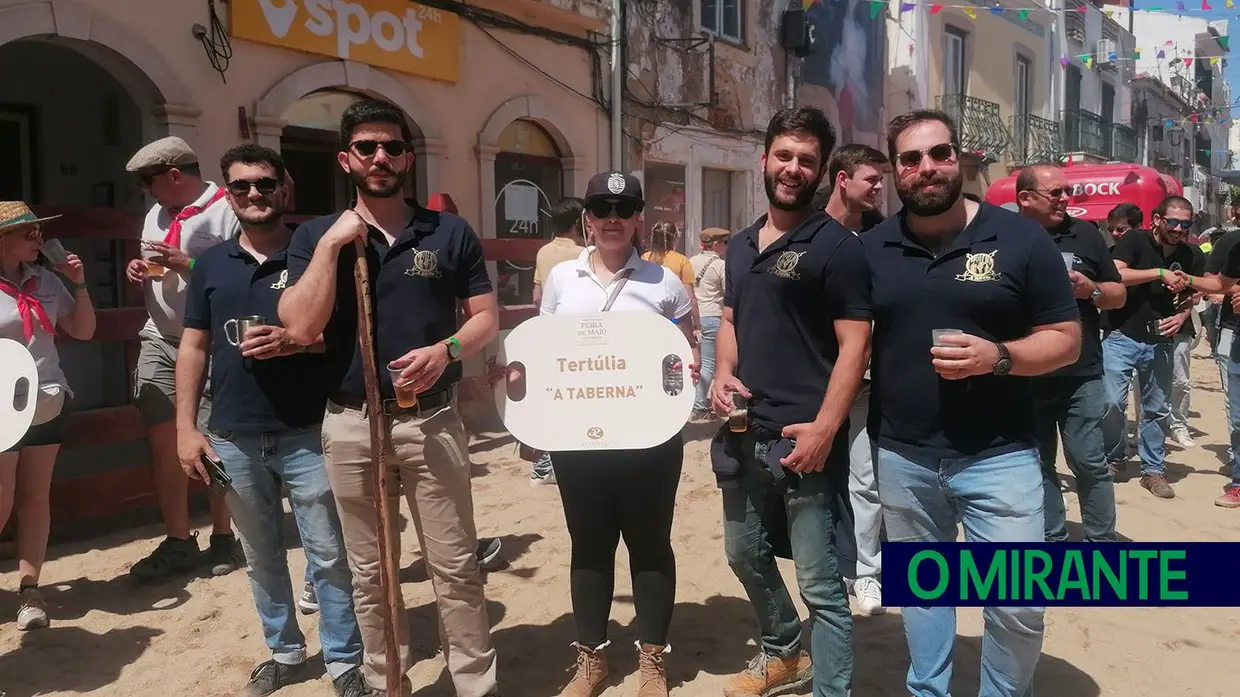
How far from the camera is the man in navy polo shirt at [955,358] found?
96.0 inches

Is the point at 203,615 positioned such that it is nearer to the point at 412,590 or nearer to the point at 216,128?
the point at 412,590

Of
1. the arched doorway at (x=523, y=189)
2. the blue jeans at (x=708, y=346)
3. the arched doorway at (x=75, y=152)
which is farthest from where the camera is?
the arched doorway at (x=523, y=189)

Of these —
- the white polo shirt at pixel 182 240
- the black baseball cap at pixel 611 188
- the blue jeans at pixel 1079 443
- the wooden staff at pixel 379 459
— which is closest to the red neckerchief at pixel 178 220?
the white polo shirt at pixel 182 240

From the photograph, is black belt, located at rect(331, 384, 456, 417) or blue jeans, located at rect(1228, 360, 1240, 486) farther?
blue jeans, located at rect(1228, 360, 1240, 486)

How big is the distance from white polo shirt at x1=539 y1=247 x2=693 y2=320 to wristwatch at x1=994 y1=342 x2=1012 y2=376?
3.68ft

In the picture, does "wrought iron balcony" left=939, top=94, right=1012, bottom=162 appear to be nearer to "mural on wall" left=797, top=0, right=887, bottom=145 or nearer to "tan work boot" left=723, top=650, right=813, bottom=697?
"mural on wall" left=797, top=0, right=887, bottom=145

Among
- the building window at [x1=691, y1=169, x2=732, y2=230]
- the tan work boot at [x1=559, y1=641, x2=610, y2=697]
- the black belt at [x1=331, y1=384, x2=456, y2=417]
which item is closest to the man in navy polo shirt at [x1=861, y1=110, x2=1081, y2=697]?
the tan work boot at [x1=559, y1=641, x2=610, y2=697]

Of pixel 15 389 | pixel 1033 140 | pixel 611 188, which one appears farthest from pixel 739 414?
pixel 1033 140

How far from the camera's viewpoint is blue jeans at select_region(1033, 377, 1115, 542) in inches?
159

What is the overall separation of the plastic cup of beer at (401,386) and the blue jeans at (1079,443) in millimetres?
2720

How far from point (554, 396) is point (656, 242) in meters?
6.72

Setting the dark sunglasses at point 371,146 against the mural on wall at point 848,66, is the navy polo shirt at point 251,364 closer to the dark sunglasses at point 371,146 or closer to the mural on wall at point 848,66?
the dark sunglasses at point 371,146

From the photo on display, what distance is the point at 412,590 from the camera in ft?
14.2

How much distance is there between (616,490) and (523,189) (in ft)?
22.2
